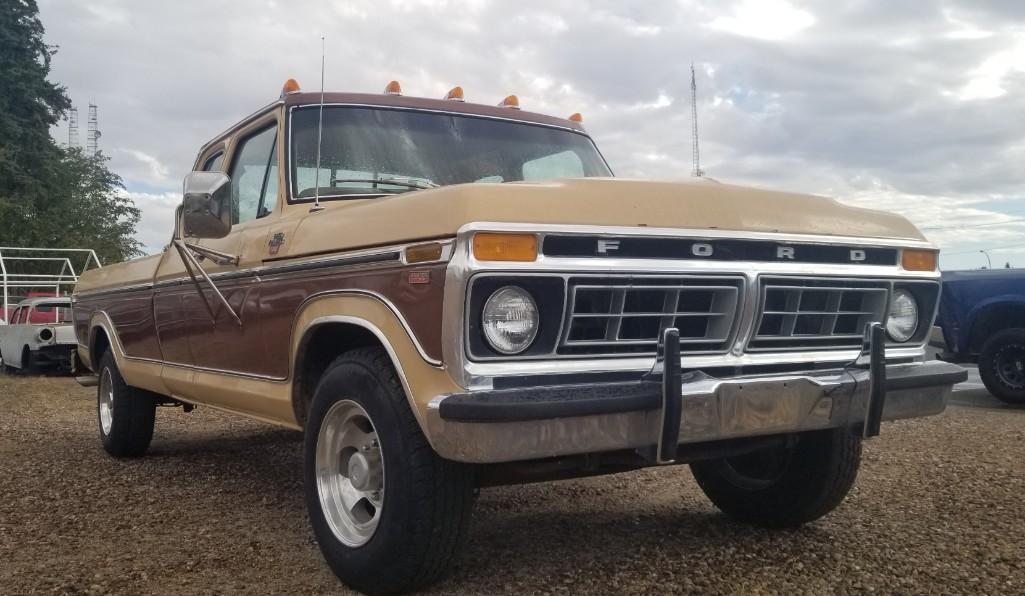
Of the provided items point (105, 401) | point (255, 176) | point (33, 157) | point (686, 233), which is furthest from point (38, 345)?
Answer: point (33, 157)

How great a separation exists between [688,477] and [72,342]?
11291 millimetres

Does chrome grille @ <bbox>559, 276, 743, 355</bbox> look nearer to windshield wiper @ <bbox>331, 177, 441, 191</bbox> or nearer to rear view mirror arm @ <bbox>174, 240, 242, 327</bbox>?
windshield wiper @ <bbox>331, 177, 441, 191</bbox>

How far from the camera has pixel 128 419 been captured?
20.4 feet

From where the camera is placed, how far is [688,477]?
18.4 feet

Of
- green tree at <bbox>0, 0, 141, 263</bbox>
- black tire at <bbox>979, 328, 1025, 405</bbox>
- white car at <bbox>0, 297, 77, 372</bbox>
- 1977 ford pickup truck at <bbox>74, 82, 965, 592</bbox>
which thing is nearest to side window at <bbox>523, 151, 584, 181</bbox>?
1977 ford pickup truck at <bbox>74, 82, 965, 592</bbox>

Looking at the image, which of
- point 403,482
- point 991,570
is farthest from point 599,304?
point 991,570

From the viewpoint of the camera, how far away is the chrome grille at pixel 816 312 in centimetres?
335

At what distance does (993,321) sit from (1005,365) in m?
0.47

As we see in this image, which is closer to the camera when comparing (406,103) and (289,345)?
(289,345)

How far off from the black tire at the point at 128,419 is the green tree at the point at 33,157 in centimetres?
2722

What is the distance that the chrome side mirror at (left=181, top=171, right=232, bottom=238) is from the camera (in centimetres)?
399

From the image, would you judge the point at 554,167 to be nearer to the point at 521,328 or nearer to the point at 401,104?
the point at 401,104

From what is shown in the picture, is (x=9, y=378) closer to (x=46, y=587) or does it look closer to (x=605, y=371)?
(x=46, y=587)

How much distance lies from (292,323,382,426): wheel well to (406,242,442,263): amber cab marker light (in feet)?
1.91
